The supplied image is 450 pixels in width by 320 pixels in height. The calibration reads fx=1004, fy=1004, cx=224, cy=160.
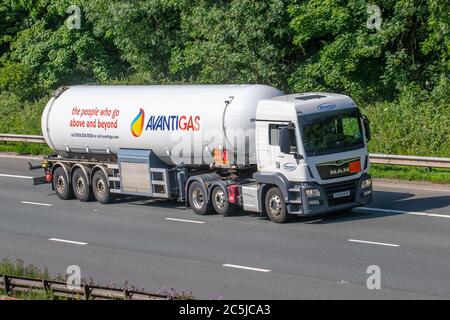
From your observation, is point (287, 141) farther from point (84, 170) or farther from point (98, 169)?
point (84, 170)

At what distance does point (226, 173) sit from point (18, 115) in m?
19.0

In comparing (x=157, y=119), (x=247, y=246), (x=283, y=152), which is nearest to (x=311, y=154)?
(x=283, y=152)

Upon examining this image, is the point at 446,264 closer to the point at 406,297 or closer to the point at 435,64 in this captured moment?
the point at 406,297

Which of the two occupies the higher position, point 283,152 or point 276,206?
point 283,152

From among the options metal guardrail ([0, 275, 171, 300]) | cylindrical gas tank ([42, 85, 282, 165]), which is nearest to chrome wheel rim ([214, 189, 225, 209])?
cylindrical gas tank ([42, 85, 282, 165])

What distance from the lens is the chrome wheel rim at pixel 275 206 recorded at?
73.0 feet

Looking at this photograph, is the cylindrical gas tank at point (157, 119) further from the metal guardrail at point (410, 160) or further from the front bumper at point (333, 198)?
the metal guardrail at point (410, 160)

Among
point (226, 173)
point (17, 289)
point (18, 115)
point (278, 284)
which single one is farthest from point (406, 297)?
point (18, 115)

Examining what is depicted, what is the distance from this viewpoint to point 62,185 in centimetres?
2794

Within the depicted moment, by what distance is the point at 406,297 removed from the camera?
15562mm

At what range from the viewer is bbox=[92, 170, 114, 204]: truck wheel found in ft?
87.1

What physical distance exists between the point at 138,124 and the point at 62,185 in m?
3.99

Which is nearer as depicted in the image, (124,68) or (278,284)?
(278,284)

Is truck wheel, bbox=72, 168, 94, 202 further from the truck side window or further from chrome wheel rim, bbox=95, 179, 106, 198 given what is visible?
the truck side window
